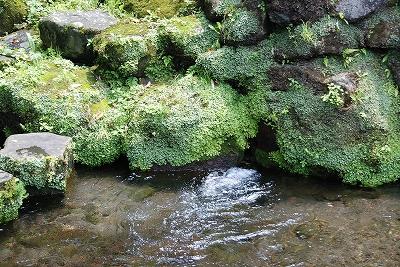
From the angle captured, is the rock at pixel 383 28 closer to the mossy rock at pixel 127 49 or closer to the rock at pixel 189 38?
the rock at pixel 189 38

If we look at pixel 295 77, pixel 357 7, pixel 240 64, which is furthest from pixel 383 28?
pixel 240 64

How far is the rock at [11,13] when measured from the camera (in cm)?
1270

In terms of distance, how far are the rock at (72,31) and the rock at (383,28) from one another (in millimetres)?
5552

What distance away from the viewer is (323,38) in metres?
9.21

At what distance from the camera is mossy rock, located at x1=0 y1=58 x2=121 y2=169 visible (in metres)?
9.52

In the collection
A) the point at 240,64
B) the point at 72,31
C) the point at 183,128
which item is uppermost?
the point at 72,31

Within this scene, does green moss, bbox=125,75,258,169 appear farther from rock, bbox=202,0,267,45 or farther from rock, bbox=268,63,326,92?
rock, bbox=202,0,267,45

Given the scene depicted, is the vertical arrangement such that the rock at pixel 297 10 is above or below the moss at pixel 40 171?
above

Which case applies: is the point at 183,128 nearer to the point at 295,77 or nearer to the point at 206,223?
the point at 206,223

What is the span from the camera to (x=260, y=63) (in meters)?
9.71

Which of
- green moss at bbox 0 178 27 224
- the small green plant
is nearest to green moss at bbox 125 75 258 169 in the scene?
the small green plant

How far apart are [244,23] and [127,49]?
247 centimetres

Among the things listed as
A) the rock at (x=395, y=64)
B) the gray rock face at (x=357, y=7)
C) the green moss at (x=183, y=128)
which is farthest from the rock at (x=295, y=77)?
the rock at (x=395, y=64)

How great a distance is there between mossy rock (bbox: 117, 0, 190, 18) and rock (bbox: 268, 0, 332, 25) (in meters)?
2.74
